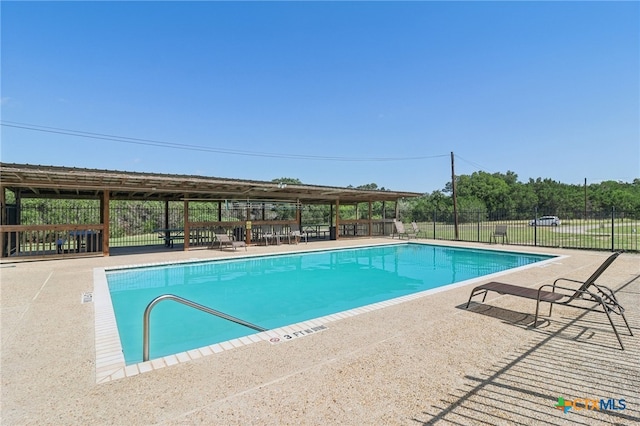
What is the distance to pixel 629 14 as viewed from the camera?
7953 mm

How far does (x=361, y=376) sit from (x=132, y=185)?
11.1 metres

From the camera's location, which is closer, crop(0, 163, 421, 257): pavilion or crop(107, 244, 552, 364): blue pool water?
crop(107, 244, 552, 364): blue pool water

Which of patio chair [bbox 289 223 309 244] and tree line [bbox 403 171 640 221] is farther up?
tree line [bbox 403 171 640 221]

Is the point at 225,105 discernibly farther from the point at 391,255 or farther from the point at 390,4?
the point at 391,255

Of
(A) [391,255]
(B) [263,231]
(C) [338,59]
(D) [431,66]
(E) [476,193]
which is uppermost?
(C) [338,59]

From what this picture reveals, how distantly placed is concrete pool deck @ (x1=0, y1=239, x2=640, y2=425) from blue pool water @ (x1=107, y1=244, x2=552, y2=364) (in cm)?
117

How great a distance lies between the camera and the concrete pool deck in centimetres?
211

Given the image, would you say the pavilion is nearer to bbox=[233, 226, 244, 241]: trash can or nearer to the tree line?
bbox=[233, 226, 244, 241]: trash can

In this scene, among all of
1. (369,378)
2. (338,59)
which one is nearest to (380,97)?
(338,59)

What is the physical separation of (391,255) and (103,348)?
11.0 m

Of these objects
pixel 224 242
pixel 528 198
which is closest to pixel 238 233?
pixel 224 242

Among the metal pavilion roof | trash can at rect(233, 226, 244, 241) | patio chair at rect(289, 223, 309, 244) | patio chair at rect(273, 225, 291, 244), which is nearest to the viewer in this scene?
the metal pavilion roof

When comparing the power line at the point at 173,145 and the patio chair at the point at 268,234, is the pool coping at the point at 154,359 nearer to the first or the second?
the patio chair at the point at 268,234

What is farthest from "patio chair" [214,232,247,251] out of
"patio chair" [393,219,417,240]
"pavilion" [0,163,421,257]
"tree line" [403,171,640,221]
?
"tree line" [403,171,640,221]
